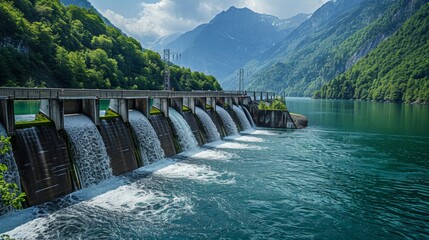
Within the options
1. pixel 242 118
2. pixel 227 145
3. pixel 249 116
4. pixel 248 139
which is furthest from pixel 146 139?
pixel 249 116

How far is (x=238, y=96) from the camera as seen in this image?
280 feet

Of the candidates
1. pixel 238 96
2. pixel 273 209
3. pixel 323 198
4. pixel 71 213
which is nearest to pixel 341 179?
pixel 323 198

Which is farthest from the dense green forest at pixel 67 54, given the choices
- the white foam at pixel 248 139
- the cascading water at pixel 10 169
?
the cascading water at pixel 10 169

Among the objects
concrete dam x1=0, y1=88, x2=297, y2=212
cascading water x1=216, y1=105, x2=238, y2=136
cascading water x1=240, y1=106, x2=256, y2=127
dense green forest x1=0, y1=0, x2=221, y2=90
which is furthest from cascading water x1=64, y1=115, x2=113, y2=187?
dense green forest x1=0, y1=0, x2=221, y2=90

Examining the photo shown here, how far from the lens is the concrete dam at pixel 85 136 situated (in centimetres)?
2372

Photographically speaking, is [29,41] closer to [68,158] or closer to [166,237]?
[68,158]

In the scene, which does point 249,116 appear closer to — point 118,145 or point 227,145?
point 227,145

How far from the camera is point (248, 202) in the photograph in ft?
87.2

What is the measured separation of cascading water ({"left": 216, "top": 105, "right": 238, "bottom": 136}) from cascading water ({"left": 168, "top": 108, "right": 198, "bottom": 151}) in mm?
15634

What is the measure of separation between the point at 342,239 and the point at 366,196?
394 inches

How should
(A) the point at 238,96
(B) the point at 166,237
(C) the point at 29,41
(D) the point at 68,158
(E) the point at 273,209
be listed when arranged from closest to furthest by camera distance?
1. (B) the point at 166,237
2. (E) the point at 273,209
3. (D) the point at 68,158
4. (A) the point at 238,96
5. (C) the point at 29,41

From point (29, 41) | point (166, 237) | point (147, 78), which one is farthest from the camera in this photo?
point (147, 78)

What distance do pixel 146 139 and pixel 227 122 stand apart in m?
28.8

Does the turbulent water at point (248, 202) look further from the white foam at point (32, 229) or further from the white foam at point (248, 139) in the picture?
the white foam at point (248, 139)
